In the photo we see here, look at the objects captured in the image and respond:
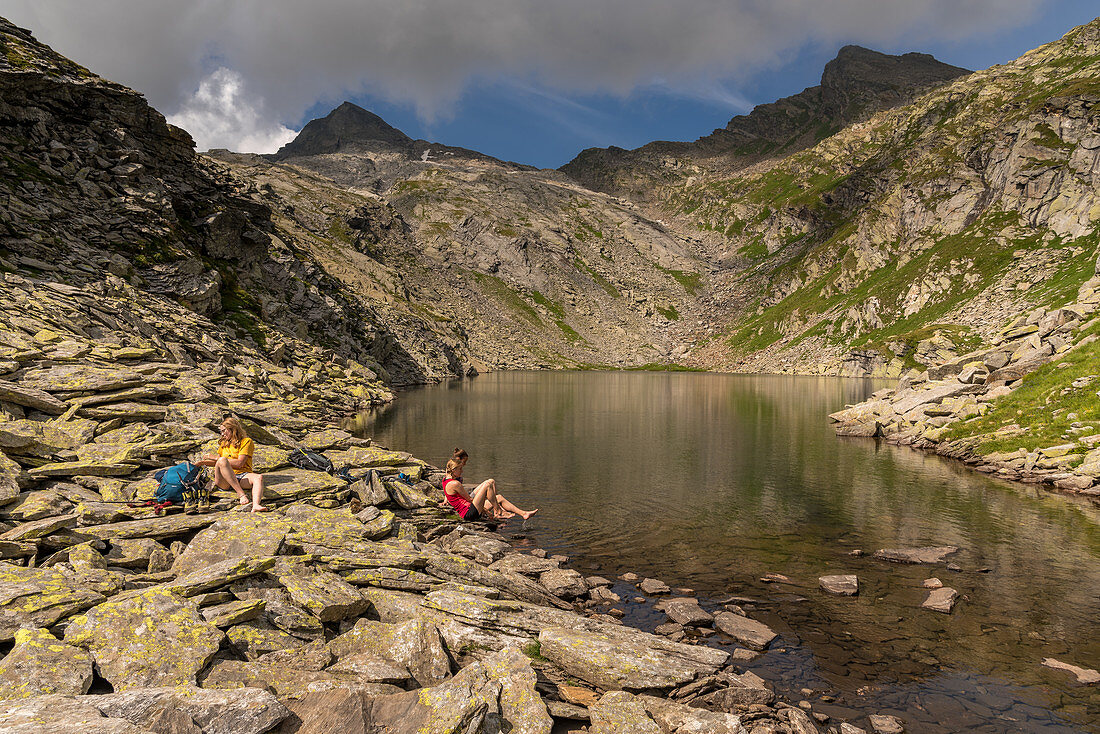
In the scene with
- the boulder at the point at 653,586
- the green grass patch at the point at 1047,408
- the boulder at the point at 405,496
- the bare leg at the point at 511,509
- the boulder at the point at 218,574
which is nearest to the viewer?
the boulder at the point at 218,574

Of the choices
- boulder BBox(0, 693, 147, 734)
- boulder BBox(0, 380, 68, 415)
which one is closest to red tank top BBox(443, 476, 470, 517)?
boulder BBox(0, 380, 68, 415)

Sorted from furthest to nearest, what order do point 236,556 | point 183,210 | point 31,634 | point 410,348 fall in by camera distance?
point 410,348 < point 183,210 < point 236,556 < point 31,634

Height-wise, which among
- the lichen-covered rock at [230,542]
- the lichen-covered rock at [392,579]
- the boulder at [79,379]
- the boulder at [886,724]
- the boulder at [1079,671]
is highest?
the boulder at [79,379]

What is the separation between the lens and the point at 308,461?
77.5 feet

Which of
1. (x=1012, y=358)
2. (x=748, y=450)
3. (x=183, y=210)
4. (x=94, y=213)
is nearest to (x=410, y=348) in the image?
(x=183, y=210)

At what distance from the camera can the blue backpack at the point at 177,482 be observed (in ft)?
48.8

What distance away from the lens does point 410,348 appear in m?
123

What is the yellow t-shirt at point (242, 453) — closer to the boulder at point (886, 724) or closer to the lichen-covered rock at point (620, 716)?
the lichen-covered rock at point (620, 716)

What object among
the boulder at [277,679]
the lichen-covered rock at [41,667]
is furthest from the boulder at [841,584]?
the lichen-covered rock at [41,667]

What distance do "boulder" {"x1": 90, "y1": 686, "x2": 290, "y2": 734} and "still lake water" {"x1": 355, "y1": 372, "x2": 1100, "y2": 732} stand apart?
1112 cm

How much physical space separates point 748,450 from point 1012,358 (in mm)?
22317

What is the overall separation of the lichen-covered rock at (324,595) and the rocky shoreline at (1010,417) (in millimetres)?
37623

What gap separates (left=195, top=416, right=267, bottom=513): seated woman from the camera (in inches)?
672

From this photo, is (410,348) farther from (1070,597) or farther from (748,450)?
(1070,597)
